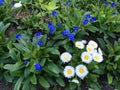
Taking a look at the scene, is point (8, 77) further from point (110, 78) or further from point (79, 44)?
point (110, 78)

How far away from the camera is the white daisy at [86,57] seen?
118 inches

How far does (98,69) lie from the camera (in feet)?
10.5

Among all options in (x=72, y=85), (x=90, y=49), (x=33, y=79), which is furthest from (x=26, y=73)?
(x=90, y=49)

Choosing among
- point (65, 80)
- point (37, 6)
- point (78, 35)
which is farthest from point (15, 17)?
point (65, 80)

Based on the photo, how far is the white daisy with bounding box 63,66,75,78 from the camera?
2986 millimetres

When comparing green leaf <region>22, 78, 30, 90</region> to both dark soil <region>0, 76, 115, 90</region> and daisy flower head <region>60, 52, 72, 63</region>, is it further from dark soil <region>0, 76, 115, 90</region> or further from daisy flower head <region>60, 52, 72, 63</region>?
daisy flower head <region>60, 52, 72, 63</region>

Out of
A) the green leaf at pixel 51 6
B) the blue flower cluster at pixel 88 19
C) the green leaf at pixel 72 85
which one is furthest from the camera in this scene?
the green leaf at pixel 51 6

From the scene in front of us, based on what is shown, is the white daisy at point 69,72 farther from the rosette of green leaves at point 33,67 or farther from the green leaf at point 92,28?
the green leaf at point 92,28

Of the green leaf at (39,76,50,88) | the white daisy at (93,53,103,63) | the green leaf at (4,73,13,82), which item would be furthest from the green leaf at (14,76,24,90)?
the white daisy at (93,53,103,63)

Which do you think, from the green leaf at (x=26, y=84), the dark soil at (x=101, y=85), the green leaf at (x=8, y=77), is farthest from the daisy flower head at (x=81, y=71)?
the green leaf at (x=8, y=77)

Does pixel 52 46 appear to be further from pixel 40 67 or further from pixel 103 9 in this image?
pixel 103 9

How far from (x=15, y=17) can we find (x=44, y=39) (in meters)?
0.85

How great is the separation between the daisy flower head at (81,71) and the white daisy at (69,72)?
0.05 meters

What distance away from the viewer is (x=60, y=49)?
135 inches
